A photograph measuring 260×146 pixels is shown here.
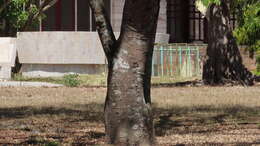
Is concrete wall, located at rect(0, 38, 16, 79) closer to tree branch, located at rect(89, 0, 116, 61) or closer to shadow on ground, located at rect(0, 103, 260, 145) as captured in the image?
shadow on ground, located at rect(0, 103, 260, 145)

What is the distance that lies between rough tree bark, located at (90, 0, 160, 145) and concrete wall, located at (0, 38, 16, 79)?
15.0 meters

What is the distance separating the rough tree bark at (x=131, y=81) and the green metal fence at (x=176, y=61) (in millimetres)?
16708

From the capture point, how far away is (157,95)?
Result: 18.1m

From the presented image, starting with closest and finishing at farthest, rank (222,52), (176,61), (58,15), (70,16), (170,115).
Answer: (170,115)
(222,52)
(176,61)
(58,15)
(70,16)

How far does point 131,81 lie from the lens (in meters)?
9.02

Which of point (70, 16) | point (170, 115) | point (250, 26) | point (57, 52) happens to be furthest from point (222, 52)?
point (70, 16)

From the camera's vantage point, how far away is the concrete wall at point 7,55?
23770mm

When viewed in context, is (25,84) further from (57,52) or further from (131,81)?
(131,81)

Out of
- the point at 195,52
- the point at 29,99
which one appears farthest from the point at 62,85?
the point at 195,52

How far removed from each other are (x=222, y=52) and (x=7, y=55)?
282 inches

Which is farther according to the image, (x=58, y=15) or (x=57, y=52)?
(x=58, y=15)

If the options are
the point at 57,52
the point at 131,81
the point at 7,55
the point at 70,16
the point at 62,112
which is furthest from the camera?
the point at 70,16

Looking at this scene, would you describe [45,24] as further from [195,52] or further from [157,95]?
[157,95]

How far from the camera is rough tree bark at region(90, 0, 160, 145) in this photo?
8.95 m
